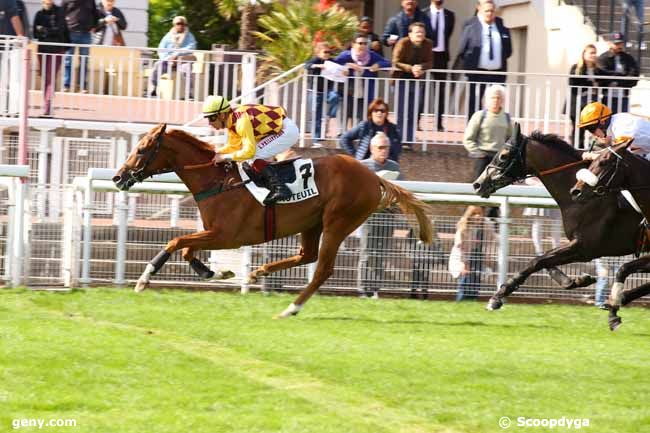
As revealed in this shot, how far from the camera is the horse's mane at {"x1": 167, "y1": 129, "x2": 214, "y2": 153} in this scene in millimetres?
12766

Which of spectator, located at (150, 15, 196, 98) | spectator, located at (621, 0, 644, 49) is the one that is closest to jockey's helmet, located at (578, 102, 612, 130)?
spectator, located at (150, 15, 196, 98)

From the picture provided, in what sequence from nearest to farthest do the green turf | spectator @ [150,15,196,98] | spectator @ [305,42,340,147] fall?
1. the green turf
2. spectator @ [305,42,340,147]
3. spectator @ [150,15,196,98]

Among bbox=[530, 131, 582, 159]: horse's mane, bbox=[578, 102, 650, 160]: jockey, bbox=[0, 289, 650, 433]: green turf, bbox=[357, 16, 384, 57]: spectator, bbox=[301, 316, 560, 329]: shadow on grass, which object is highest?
bbox=[357, 16, 384, 57]: spectator

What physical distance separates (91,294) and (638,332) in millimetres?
4961

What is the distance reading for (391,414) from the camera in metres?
8.41

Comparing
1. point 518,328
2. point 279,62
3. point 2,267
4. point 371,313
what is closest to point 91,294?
point 2,267

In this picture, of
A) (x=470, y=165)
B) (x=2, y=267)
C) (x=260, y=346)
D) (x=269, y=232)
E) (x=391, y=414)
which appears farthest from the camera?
(x=470, y=165)

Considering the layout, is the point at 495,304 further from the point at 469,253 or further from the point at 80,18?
the point at 80,18

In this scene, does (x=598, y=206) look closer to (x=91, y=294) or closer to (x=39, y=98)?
(x=91, y=294)

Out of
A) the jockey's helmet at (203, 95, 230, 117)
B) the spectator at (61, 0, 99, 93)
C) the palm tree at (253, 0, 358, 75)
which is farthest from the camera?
the palm tree at (253, 0, 358, 75)

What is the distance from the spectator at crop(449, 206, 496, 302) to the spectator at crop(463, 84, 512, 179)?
120 centimetres

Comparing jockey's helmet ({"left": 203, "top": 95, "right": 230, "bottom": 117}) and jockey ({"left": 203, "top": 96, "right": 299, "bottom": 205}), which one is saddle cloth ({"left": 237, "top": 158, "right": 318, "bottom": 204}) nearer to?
jockey ({"left": 203, "top": 96, "right": 299, "bottom": 205})

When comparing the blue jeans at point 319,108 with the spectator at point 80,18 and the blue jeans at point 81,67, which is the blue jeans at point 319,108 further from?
the spectator at point 80,18

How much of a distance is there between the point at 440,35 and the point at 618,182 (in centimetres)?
604
